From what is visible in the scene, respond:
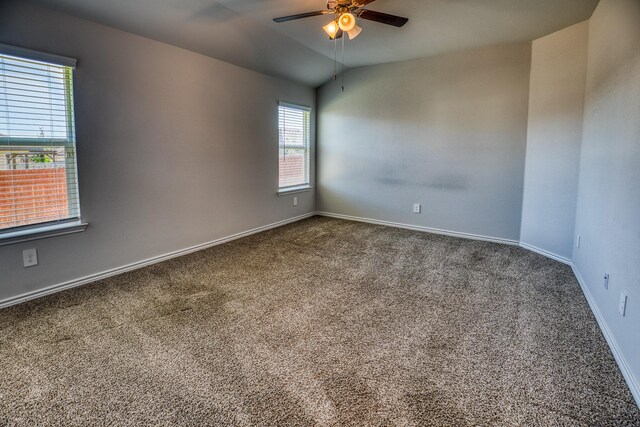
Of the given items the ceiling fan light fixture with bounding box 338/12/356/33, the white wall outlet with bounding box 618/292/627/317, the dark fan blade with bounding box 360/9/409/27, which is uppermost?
the dark fan blade with bounding box 360/9/409/27

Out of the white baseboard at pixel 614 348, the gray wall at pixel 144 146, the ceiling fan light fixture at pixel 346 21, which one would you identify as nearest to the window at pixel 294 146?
the gray wall at pixel 144 146

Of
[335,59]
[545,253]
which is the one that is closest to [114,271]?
[335,59]

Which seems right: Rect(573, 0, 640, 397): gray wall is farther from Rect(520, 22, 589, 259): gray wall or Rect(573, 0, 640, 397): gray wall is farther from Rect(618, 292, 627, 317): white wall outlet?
Rect(520, 22, 589, 259): gray wall

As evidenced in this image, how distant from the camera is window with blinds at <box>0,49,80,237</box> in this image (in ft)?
8.41

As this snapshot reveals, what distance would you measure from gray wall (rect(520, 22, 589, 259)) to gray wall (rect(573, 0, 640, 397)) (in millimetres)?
259

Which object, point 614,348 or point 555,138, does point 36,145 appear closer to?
point 614,348

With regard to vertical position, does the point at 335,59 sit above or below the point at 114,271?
above

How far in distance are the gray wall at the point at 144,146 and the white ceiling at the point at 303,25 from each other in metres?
0.19

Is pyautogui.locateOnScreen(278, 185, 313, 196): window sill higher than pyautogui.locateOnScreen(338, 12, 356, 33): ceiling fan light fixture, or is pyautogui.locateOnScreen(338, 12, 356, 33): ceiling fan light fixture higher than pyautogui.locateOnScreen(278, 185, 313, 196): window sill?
pyautogui.locateOnScreen(338, 12, 356, 33): ceiling fan light fixture

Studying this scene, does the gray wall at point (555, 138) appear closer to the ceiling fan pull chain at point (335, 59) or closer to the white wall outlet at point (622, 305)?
the white wall outlet at point (622, 305)

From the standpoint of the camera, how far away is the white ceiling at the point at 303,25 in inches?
118

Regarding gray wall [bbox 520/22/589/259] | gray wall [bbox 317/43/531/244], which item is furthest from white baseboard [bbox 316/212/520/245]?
gray wall [bbox 520/22/589/259]

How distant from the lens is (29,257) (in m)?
2.74

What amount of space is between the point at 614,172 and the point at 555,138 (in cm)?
163
